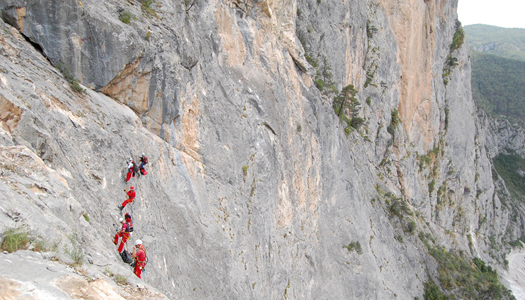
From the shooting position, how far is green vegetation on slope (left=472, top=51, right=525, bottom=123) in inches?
4350

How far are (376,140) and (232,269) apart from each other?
29417mm

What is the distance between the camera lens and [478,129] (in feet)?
228

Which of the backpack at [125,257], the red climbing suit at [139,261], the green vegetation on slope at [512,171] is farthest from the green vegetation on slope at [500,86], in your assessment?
the backpack at [125,257]

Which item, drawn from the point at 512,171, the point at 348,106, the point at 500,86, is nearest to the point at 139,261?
the point at 348,106

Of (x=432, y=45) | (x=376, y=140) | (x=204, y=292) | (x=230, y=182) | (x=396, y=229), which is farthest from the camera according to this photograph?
(x=432, y=45)

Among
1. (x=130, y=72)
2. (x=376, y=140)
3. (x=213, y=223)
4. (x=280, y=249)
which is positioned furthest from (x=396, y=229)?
(x=130, y=72)

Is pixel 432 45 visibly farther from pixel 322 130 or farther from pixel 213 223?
pixel 213 223

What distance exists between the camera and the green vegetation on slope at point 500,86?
110 meters

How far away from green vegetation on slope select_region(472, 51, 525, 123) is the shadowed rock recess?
87964 mm

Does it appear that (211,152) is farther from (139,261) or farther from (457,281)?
(457,281)

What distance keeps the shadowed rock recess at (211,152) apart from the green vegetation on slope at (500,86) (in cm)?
8796

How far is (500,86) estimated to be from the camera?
122 meters

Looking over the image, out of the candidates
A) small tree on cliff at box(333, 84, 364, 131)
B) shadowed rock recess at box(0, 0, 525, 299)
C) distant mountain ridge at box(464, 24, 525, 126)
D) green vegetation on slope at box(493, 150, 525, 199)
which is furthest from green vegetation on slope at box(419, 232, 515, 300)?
distant mountain ridge at box(464, 24, 525, 126)

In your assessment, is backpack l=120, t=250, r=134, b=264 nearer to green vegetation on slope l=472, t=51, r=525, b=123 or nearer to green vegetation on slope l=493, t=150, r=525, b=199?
green vegetation on slope l=493, t=150, r=525, b=199
